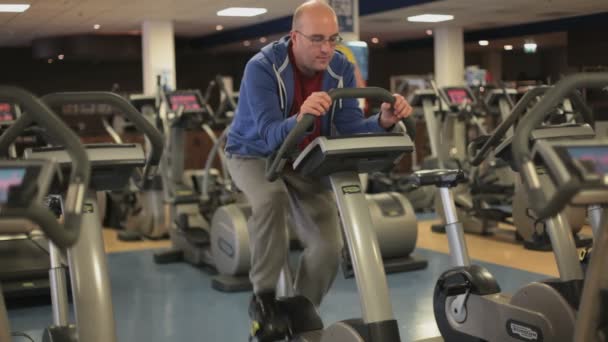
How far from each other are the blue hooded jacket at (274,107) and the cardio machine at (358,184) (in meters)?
0.16

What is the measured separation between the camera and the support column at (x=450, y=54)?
1472 centimetres

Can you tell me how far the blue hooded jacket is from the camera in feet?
10.3

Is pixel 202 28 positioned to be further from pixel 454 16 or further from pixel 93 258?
pixel 93 258

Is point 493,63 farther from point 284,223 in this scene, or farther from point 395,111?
point 395,111

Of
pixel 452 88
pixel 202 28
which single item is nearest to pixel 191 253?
pixel 452 88

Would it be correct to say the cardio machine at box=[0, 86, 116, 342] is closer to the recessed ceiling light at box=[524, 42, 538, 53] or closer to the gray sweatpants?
the gray sweatpants

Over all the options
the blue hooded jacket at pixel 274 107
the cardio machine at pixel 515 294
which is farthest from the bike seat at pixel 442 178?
the blue hooded jacket at pixel 274 107

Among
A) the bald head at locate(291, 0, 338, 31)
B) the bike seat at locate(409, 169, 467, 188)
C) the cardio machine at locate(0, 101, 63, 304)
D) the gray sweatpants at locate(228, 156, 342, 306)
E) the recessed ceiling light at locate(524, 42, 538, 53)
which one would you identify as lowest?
the cardio machine at locate(0, 101, 63, 304)

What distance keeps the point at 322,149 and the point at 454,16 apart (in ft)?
35.3

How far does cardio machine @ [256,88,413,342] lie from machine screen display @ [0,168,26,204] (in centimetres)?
112

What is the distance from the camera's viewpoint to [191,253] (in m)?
6.56

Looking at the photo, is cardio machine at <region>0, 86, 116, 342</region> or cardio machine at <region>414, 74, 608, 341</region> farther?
cardio machine at <region>414, 74, 608, 341</region>

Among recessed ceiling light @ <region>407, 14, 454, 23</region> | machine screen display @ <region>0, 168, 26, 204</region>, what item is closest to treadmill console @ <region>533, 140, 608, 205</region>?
machine screen display @ <region>0, 168, 26, 204</region>

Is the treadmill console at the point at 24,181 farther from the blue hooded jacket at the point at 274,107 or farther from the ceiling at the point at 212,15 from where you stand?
the ceiling at the point at 212,15
